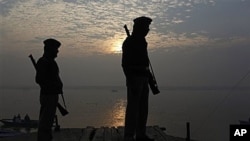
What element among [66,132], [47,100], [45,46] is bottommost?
[66,132]

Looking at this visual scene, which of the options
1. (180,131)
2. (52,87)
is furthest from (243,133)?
(180,131)

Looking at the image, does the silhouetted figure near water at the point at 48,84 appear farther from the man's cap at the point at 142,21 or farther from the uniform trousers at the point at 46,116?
the man's cap at the point at 142,21

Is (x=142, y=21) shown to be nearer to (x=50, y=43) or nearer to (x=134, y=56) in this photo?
(x=134, y=56)

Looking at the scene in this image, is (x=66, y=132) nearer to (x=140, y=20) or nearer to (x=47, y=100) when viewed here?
(x=47, y=100)

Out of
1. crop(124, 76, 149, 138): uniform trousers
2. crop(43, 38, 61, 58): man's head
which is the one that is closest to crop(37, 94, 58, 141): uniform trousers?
crop(43, 38, 61, 58): man's head

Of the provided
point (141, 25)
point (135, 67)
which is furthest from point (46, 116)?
point (141, 25)

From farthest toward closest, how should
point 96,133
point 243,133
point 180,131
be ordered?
point 180,131 → point 96,133 → point 243,133

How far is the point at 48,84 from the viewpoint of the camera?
694cm

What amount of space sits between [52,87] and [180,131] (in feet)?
185

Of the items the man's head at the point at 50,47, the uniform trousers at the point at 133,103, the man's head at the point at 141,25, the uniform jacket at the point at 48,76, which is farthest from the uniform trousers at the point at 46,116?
the man's head at the point at 141,25

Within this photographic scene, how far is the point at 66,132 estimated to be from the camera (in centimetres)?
954

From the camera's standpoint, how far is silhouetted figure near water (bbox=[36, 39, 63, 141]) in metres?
6.87

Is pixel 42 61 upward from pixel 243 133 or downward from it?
upward

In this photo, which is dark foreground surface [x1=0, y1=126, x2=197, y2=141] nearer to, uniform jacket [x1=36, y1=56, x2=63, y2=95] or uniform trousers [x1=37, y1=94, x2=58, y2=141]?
uniform trousers [x1=37, y1=94, x2=58, y2=141]
